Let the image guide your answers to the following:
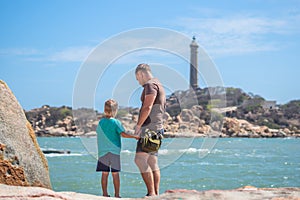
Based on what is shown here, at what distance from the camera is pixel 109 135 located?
695 centimetres

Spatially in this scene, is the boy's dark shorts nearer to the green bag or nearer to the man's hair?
the green bag

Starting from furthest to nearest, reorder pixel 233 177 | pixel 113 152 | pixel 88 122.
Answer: pixel 233 177 < pixel 88 122 < pixel 113 152

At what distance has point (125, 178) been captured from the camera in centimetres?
2272

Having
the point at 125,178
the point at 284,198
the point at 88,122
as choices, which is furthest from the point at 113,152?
the point at 125,178

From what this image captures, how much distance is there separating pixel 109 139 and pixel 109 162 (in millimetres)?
310

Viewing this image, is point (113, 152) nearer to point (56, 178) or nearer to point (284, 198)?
point (284, 198)

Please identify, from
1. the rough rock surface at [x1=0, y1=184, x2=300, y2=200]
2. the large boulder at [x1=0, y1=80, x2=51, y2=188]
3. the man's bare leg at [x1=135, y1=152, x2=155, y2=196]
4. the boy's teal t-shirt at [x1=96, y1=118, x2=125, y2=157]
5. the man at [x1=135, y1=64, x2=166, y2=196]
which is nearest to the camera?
the rough rock surface at [x1=0, y1=184, x2=300, y2=200]

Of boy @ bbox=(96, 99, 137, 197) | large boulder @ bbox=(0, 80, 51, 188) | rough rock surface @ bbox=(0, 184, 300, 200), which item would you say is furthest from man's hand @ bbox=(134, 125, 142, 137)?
large boulder @ bbox=(0, 80, 51, 188)

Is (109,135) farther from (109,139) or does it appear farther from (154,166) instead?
(154,166)

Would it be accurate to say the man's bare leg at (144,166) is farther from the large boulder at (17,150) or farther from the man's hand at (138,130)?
the large boulder at (17,150)

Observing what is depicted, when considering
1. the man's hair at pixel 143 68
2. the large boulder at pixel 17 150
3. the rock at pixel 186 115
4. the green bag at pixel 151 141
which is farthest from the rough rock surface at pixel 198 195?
the rock at pixel 186 115

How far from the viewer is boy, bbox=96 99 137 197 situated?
273 inches

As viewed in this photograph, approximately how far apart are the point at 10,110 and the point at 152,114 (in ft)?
6.70

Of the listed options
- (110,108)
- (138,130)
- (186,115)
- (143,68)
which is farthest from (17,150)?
(186,115)
